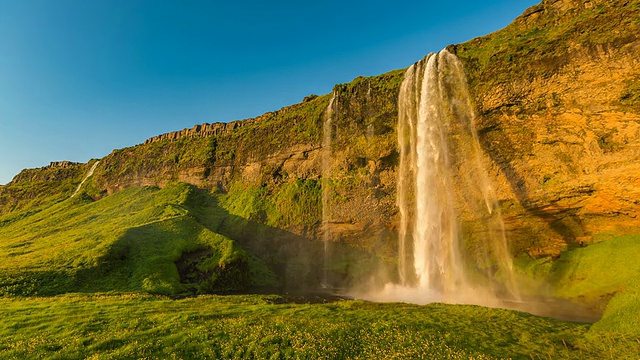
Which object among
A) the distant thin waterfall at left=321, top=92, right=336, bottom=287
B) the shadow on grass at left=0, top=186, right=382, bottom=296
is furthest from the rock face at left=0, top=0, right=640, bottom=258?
the shadow on grass at left=0, top=186, right=382, bottom=296

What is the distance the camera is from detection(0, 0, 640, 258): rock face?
3045 cm

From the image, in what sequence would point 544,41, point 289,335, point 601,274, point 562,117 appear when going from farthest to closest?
point 544,41 < point 562,117 < point 601,274 < point 289,335

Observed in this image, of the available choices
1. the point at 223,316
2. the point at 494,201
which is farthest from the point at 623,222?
the point at 223,316

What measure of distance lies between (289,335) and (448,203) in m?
33.2

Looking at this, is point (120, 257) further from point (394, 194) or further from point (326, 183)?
point (394, 194)

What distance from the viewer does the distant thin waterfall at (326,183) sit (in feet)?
171

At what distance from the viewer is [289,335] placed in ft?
53.2

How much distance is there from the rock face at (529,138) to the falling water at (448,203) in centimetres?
184

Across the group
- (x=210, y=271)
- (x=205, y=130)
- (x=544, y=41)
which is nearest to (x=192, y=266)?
(x=210, y=271)

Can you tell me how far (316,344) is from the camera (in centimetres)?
1506

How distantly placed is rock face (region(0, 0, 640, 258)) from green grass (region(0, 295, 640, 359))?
65.6 ft

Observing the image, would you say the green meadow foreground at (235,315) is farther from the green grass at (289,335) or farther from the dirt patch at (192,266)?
the dirt patch at (192,266)

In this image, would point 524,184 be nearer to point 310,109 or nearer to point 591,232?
point 591,232

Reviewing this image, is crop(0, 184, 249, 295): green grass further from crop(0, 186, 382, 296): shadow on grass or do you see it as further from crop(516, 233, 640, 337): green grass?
crop(516, 233, 640, 337): green grass
